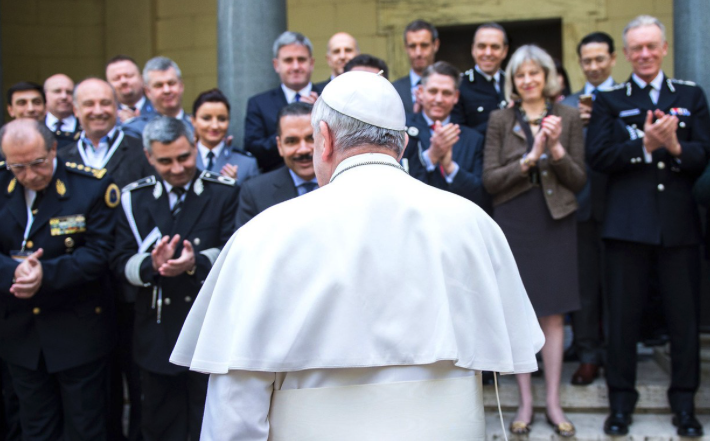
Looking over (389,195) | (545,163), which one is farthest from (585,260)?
(389,195)

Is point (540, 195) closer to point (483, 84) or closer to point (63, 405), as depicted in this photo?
point (483, 84)

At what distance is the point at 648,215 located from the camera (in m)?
4.77

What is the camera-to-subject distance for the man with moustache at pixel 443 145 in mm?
4809

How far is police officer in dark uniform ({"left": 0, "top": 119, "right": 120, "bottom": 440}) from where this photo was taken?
14.7 ft

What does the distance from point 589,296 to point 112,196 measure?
3.07 m

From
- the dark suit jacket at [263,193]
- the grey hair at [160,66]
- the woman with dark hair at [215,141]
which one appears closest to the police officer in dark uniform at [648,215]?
the dark suit jacket at [263,193]

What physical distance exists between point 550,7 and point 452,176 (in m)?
4.42

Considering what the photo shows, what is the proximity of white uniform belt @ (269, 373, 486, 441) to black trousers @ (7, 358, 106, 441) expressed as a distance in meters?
2.59

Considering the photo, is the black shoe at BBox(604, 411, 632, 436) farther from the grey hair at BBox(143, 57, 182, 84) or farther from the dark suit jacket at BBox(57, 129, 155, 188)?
the grey hair at BBox(143, 57, 182, 84)

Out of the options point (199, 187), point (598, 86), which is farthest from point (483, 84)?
point (199, 187)

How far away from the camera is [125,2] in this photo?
947cm

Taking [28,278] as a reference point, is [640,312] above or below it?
below

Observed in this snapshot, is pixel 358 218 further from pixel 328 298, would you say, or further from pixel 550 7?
pixel 550 7

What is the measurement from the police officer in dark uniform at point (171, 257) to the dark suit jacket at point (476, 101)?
185 cm
